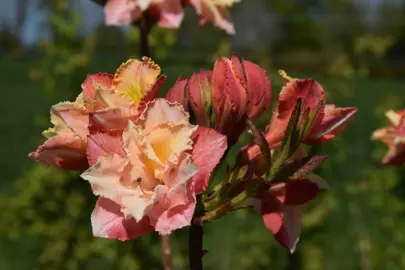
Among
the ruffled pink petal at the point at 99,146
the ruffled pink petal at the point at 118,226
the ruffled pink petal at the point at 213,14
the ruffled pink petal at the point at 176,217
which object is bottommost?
the ruffled pink petal at the point at 213,14

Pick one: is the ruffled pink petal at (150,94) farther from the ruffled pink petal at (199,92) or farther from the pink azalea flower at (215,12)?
the pink azalea flower at (215,12)

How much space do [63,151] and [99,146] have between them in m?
0.04

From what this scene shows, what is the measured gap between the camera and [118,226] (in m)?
0.56

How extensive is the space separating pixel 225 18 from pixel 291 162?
553 mm

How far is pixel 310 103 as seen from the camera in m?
0.58

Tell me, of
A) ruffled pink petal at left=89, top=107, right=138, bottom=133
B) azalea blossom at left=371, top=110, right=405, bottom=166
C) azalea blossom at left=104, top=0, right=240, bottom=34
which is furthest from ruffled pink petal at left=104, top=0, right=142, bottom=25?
ruffled pink petal at left=89, top=107, right=138, bottom=133

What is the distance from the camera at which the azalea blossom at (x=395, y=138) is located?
0.88m

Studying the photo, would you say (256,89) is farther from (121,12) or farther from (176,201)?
(121,12)

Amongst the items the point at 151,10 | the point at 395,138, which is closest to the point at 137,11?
the point at 151,10

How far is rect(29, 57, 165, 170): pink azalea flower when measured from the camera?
0.58 m

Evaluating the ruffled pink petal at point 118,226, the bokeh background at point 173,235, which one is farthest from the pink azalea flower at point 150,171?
the bokeh background at point 173,235

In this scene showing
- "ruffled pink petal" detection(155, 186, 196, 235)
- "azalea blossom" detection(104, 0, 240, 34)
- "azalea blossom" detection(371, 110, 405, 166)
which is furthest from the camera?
→ "azalea blossom" detection(104, 0, 240, 34)

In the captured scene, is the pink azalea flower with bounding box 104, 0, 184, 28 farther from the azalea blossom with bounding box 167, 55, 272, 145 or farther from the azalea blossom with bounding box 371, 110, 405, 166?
the azalea blossom with bounding box 167, 55, 272, 145

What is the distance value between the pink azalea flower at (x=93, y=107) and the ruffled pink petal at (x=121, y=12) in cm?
39
